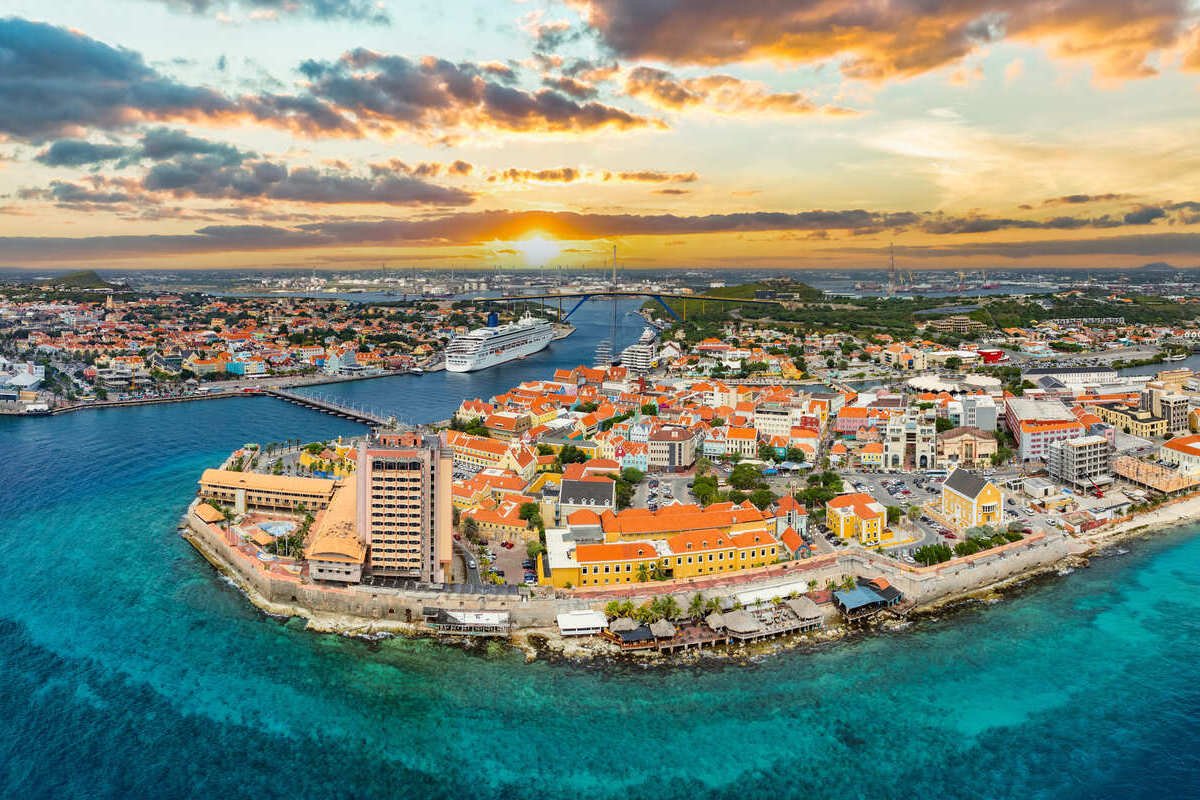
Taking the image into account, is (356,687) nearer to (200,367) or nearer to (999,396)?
(999,396)

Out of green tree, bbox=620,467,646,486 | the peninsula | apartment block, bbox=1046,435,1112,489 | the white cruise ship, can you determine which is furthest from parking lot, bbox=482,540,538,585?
the white cruise ship

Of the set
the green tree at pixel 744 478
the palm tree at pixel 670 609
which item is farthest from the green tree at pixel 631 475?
the palm tree at pixel 670 609

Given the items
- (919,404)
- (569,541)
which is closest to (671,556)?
(569,541)

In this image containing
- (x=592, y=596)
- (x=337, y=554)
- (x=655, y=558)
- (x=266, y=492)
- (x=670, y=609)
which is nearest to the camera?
(x=670, y=609)

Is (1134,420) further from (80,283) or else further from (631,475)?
(80,283)

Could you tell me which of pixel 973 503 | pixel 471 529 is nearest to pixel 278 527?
pixel 471 529

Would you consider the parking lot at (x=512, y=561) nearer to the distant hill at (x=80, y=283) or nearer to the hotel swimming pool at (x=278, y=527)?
the hotel swimming pool at (x=278, y=527)

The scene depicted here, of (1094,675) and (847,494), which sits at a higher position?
Answer: (847,494)
